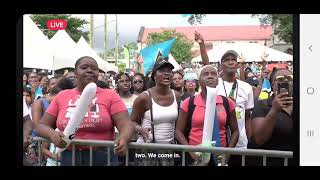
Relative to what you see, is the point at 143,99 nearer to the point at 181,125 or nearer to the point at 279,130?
the point at 181,125

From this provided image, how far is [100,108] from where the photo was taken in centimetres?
279

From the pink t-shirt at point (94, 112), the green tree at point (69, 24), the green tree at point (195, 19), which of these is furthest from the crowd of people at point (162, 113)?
the green tree at point (195, 19)

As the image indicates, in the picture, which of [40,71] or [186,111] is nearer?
[186,111]

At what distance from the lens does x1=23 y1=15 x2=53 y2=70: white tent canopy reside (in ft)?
8.57

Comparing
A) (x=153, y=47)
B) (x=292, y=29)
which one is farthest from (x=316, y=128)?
(x=153, y=47)

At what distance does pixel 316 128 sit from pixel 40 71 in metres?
1.75

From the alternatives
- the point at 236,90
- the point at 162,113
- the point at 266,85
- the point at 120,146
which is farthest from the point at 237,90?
the point at 120,146

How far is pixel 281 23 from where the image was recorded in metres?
2.62

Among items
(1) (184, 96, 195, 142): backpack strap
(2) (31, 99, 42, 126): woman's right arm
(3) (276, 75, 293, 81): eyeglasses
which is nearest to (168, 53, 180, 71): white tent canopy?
(1) (184, 96, 195, 142): backpack strap

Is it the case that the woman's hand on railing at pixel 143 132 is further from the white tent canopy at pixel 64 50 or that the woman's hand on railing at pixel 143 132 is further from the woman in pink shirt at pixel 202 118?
the white tent canopy at pixel 64 50

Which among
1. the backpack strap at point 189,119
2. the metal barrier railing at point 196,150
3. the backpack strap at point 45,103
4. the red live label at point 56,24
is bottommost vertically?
the metal barrier railing at point 196,150

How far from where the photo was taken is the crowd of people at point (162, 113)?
276cm

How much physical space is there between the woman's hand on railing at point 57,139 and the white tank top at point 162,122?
48 centimetres
